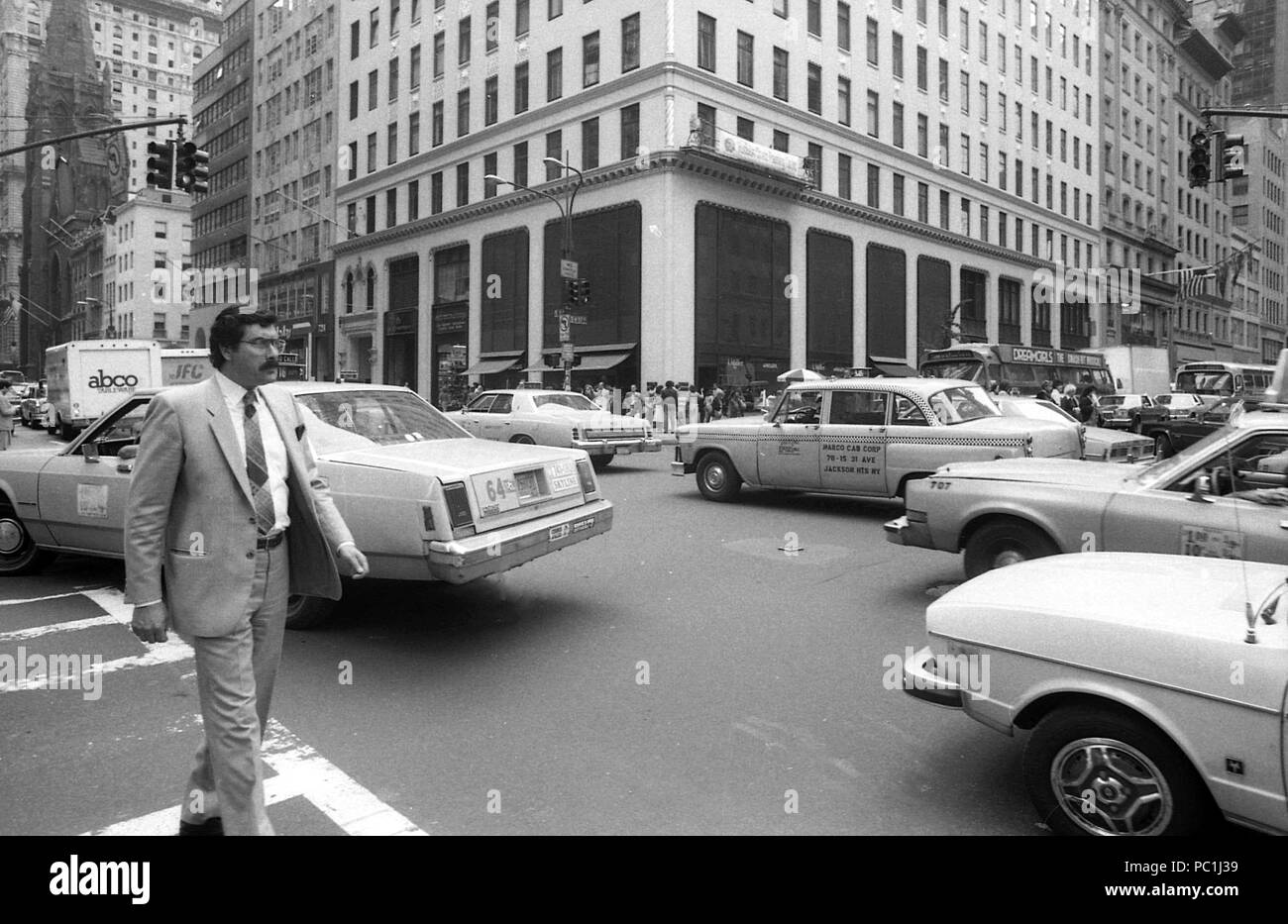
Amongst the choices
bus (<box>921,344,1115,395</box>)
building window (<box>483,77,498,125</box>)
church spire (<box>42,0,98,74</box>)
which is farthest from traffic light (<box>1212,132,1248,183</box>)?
church spire (<box>42,0,98,74</box>)

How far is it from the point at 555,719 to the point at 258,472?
6.49 ft

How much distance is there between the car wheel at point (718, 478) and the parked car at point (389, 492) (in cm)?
538

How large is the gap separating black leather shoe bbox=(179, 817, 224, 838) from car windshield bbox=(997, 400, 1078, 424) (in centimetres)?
1010

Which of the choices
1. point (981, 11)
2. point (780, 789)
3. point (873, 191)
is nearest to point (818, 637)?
point (780, 789)

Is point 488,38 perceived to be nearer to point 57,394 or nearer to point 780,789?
point 57,394

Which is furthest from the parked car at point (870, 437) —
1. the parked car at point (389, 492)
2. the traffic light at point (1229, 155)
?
the traffic light at point (1229, 155)

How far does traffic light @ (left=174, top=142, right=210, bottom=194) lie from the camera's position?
18.5 meters

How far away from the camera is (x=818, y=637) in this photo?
583 cm

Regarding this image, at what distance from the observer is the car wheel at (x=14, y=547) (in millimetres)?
7598

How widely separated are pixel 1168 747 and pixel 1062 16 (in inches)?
2524

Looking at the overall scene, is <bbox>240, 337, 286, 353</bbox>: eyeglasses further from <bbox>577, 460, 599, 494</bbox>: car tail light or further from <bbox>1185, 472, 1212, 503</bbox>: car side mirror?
<bbox>1185, 472, 1212, 503</bbox>: car side mirror

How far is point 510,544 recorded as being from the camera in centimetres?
574

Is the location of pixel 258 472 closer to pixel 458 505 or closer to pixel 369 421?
pixel 458 505

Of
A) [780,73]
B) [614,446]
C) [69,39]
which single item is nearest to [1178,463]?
[614,446]
